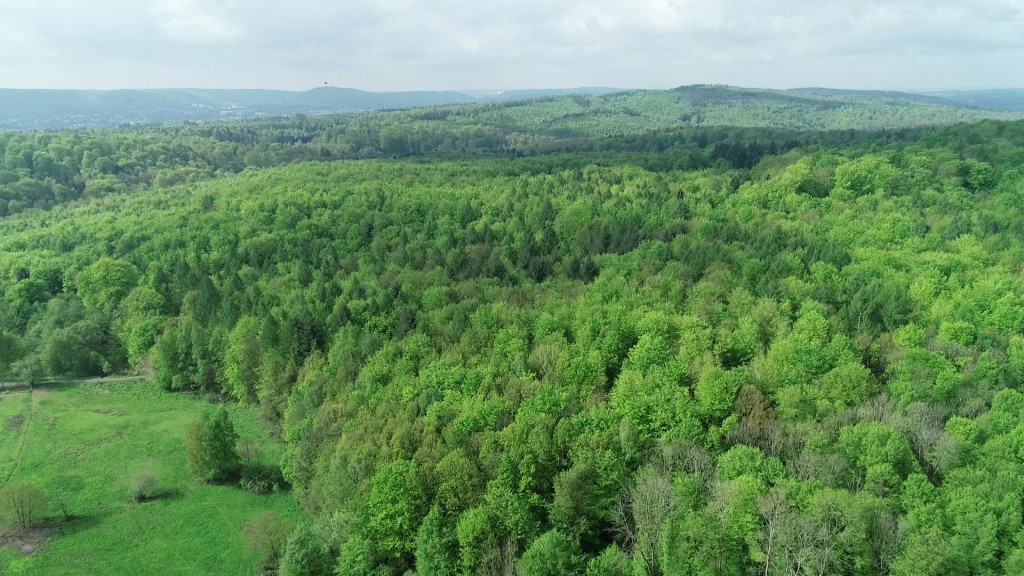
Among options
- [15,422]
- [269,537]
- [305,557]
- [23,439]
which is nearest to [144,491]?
[269,537]

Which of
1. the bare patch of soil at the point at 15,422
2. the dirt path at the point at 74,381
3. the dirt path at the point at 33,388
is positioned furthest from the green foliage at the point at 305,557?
the dirt path at the point at 74,381

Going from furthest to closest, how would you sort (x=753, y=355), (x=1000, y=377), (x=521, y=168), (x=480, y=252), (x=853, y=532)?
(x=521, y=168), (x=480, y=252), (x=753, y=355), (x=1000, y=377), (x=853, y=532)

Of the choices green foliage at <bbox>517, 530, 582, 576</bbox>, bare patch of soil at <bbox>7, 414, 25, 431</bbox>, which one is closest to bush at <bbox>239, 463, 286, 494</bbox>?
bare patch of soil at <bbox>7, 414, 25, 431</bbox>

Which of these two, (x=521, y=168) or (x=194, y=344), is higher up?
(x=521, y=168)

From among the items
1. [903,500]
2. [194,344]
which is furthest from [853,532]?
[194,344]

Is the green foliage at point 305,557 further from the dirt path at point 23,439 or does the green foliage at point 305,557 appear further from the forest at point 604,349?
the dirt path at point 23,439

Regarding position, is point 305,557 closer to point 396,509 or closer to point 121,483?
point 396,509

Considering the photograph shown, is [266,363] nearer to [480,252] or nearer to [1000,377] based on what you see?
[480,252]
